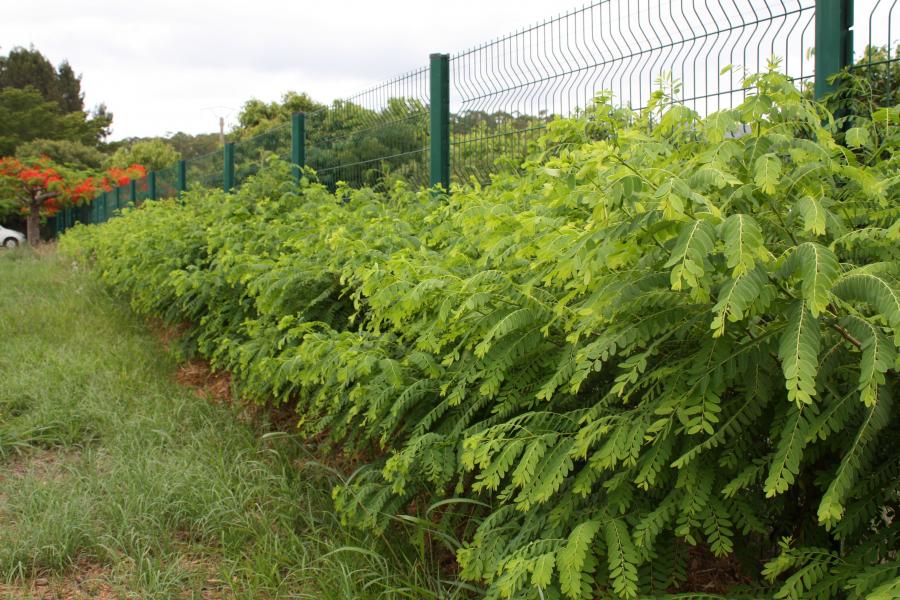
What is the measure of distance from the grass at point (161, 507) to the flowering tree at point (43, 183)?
65.2ft

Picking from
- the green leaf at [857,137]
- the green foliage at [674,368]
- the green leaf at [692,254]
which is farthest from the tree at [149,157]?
the green leaf at [692,254]

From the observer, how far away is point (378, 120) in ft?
24.0

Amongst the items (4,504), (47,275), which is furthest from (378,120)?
(47,275)

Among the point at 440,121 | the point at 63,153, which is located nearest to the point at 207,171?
the point at 440,121

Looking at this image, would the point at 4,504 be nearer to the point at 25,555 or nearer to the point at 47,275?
the point at 25,555

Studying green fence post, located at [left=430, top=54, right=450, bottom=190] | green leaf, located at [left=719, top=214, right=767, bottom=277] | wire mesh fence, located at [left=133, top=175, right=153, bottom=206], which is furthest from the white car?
green leaf, located at [left=719, top=214, right=767, bottom=277]

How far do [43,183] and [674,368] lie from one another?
26.7 m

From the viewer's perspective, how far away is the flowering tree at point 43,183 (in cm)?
2428

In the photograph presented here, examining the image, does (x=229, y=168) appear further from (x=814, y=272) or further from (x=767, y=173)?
(x=814, y=272)

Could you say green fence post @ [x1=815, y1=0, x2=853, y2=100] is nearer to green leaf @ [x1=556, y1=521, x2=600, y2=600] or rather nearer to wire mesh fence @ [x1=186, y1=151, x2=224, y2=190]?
green leaf @ [x1=556, y1=521, x2=600, y2=600]

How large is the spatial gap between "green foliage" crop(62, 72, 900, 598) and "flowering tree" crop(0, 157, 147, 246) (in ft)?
75.6

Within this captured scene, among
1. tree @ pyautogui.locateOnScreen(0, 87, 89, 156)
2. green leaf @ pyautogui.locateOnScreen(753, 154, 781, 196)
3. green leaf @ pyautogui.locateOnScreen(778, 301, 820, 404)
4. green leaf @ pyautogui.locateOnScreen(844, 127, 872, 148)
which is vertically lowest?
green leaf @ pyautogui.locateOnScreen(778, 301, 820, 404)

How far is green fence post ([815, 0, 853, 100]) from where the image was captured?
355cm

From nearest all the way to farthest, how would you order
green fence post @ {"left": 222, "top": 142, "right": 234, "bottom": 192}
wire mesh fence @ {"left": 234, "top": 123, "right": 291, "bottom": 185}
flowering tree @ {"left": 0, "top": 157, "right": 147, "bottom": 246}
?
wire mesh fence @ {"left": 234, "top": 123, "right": 291, "bottom": 185} → green fence post @ {"left": 222, "top": 142, "right": 234, "bottom": 192} → flowering tree @ {"left": 0, "top": 157, "right": 147, "bottom": 246}
